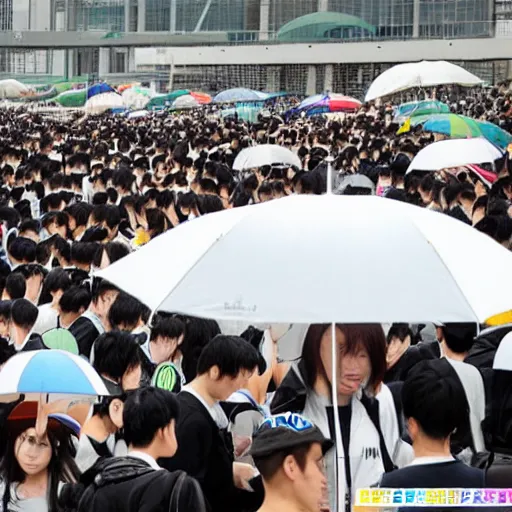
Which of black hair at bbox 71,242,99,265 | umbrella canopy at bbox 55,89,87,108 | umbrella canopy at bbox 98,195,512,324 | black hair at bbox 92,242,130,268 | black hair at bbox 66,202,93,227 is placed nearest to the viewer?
umbrella canopy at bbox 98,195,512,324

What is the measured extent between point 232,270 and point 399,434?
2.87 feet

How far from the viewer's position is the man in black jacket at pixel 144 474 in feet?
14.2

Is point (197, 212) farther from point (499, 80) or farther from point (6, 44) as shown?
point (6, 44)

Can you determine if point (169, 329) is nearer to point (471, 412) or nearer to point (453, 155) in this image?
point (471, 412)

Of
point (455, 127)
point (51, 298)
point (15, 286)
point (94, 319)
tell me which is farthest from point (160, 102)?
point (94, 319)

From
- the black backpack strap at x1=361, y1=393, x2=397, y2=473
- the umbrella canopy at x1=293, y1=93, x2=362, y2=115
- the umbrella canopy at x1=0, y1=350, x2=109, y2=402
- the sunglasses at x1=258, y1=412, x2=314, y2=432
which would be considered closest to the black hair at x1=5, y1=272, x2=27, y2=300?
the umbrella canopy at x1=0, y1=350, x2=109, y2=402

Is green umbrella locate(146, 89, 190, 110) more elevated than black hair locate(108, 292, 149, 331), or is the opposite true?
green umbrella locate(146, 89, 190, 110)

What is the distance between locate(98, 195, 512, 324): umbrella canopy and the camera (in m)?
4.87

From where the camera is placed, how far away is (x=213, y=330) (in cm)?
695

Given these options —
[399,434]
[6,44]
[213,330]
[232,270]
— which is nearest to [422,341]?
[213,330]

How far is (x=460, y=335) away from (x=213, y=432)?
1.59 metres

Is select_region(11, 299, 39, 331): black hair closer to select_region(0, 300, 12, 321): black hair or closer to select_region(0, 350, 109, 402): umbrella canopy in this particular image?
select_region(0, 300, 12, 321): black hair

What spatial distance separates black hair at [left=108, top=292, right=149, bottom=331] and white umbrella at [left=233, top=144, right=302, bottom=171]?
27.7 feet

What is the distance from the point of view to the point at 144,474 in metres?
4.40
